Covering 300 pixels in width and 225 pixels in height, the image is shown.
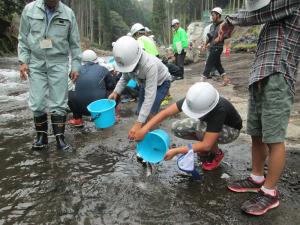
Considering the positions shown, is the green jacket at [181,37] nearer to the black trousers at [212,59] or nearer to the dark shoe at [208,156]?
the black trousers at [212,59]

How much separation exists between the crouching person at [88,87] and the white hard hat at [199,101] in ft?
7.68

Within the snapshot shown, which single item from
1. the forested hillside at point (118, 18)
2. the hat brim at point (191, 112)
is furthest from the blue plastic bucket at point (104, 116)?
the forested hillside at point (118, 18)

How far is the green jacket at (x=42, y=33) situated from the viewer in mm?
4125

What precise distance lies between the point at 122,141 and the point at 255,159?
6.52ft

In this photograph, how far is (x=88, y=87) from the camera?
5195mm

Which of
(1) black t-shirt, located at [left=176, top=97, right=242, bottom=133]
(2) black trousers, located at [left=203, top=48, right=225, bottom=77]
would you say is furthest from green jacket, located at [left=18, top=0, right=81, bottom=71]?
(2) black trousers, located at [left=203, top=48, right=225, bottom=77]

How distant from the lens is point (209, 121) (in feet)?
10.5

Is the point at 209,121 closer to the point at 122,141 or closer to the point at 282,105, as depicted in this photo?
the point at 282,105

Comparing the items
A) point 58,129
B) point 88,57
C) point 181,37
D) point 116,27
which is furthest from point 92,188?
point 116,27

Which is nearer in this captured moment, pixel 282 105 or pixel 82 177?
pixel 282 105

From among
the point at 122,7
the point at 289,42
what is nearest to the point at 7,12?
the point at 289,42

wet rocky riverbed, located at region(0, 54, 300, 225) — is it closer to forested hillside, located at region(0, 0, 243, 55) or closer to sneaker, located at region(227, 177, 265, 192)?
sneaker, located at region(227, 177, 265, 192)

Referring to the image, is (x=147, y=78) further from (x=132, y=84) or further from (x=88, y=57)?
(x=132, y=84)

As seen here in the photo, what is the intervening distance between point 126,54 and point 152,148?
3.10 feet
